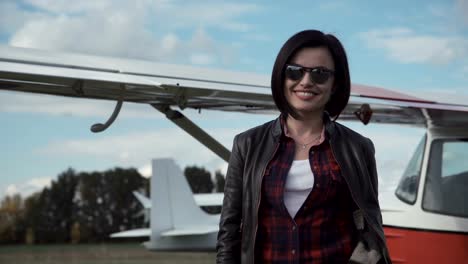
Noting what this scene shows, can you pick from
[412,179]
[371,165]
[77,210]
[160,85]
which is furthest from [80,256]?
[371,165]

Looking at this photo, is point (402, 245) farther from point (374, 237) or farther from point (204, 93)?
point (374, 237)

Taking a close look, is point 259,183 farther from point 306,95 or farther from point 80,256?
→ point 80,256

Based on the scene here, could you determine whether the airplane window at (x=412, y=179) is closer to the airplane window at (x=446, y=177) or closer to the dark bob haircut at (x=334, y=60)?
the airplane window at (x=446, y=177)

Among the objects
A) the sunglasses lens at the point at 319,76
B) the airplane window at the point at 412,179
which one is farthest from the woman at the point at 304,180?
the airplane window at the point at 412,179

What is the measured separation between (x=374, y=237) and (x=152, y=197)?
1491 centimetres

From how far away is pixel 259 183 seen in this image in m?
2.38

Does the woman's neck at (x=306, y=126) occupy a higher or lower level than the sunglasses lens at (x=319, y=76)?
lower

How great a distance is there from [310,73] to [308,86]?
0.13ft

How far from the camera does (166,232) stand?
55.6 feet

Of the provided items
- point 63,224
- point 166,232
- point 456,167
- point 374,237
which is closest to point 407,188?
point 456,167

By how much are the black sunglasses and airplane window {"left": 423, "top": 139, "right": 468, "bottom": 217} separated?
11.6ft

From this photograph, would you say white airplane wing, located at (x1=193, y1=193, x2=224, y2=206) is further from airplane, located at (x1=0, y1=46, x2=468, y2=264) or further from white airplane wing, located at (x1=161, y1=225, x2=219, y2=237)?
airplane, located at (x1=0, y1=46, x2=468, y2=264)

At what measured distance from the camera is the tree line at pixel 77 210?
93.2 feet

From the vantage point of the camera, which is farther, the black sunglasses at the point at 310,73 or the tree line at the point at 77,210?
the tree line at the point at 77,210
